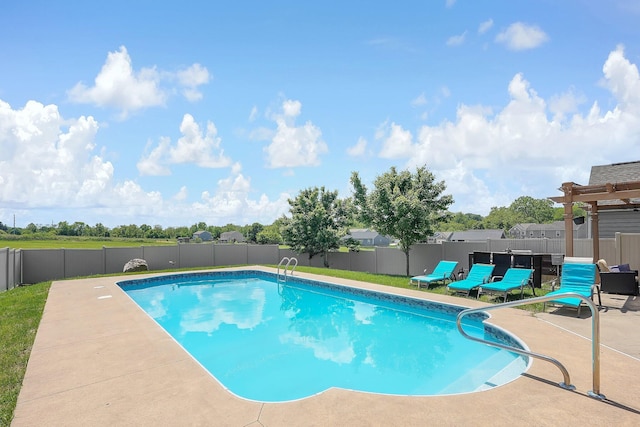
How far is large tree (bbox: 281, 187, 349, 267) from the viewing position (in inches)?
811

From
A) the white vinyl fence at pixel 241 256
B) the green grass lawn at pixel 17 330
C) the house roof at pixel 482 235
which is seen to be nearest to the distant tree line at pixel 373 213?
the white vinyl fence at pixel 241 256

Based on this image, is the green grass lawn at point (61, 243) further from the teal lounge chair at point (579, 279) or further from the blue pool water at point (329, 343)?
the teal lounge chair at point (579, 279)

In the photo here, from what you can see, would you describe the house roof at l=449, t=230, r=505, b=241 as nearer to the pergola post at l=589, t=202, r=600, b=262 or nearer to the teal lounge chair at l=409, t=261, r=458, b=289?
the pergola post at l=589, t=202, r=600, b=262

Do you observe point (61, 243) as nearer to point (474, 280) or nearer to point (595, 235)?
point (474, 280)

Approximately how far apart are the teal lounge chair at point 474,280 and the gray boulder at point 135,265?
1343 cm

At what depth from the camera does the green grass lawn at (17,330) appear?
12.9ft

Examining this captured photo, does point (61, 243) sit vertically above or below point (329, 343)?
below

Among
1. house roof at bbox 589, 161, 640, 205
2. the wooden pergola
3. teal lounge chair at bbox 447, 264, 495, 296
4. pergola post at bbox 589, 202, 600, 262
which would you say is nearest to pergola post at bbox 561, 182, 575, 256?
the wooden pergola

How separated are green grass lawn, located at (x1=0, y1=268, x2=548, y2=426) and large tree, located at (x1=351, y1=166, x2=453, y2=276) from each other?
10.7 feet

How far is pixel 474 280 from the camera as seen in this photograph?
1010cm

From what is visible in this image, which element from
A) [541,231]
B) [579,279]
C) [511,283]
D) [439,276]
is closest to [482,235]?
[541,231]

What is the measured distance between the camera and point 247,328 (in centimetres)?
856

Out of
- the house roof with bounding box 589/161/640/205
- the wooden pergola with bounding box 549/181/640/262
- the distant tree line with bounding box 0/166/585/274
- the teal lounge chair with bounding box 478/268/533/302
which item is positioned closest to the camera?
the teal lounge chair with bounding box 478/268/533/302

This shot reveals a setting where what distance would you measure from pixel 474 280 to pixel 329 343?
482 centimetres
